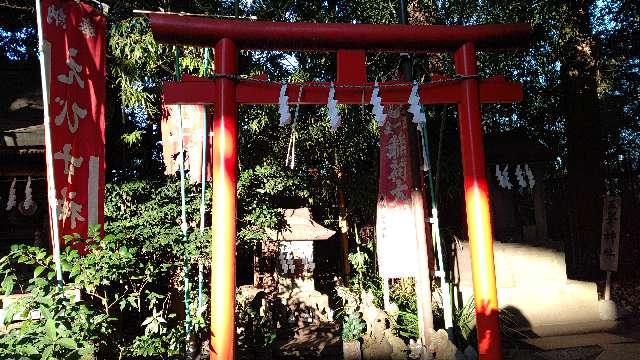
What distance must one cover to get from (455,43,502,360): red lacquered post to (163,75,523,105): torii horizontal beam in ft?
0.64

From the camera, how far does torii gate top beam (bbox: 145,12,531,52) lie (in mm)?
4145

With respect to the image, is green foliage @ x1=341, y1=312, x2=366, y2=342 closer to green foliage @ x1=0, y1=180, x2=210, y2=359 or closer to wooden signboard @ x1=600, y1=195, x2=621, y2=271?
green foliage @ x1=0, y1=180, x2=210, y2=359

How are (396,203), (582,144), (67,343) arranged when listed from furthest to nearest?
(582,144) → (396,203) → (67,343)

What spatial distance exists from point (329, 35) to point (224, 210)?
218 centimetres

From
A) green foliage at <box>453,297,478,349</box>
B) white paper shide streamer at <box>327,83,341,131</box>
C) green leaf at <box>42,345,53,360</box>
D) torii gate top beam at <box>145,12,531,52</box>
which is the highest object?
torii gate top beam at <box>145,12,531,52</box>

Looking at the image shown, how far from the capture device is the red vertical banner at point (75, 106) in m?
4.00

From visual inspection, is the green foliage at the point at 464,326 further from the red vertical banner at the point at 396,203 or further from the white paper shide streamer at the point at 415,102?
the white paper shide streamer at the point at 415,102

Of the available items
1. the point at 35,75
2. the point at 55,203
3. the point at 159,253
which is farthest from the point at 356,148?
the point at 35,75

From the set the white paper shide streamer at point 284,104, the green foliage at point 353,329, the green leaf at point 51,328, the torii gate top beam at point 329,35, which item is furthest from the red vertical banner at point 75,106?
the green foliage at point 353,329

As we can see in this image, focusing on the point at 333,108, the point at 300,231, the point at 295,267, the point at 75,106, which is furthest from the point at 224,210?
the point at 295,267

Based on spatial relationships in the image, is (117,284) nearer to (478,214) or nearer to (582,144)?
(478,214)

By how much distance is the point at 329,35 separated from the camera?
4.41 meters

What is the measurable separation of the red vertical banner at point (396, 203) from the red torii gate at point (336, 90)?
55.0 inches

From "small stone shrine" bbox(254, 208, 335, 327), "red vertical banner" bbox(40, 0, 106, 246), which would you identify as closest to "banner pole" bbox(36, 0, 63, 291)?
"red vertical banner" bbox(40, 0, 106, 246)
